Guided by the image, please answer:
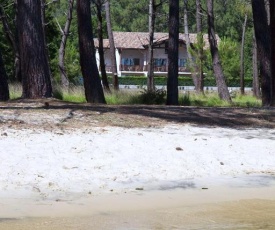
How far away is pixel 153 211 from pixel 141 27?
10284 cm

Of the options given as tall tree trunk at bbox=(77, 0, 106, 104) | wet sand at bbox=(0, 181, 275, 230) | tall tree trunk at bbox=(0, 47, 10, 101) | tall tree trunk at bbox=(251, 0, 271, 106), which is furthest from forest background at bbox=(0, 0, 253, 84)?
wet sand at bbox=(0, 181, 275, 230)

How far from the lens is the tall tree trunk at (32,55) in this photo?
63.1ft

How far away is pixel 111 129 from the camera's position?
13.5 metres

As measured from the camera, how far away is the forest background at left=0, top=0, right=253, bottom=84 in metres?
49.9

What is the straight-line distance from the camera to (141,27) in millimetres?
111188

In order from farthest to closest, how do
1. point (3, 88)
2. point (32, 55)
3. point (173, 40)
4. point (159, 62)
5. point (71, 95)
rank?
1. point (159, 62)
2. point (173, 40)
3. point (71, 95)
4. point (3, 88)
5. point (32, 55)

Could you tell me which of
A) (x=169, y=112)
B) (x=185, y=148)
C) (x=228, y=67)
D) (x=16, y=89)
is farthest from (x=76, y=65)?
(x=185, y=148)

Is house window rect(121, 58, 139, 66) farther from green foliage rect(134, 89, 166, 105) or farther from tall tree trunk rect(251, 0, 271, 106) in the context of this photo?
tall tree trunk rect(251, 0, 271, 106)

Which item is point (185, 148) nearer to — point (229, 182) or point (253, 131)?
point (229, 182)

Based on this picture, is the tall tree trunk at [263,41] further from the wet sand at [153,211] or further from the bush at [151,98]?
the wet sand at [153,211]

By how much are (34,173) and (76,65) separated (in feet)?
160

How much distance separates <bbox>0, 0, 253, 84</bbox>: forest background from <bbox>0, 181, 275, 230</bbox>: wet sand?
26.9m

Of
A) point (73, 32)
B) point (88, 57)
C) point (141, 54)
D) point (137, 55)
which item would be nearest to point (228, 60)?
point (73, 32)

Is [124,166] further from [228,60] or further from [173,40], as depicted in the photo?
[228,60]
